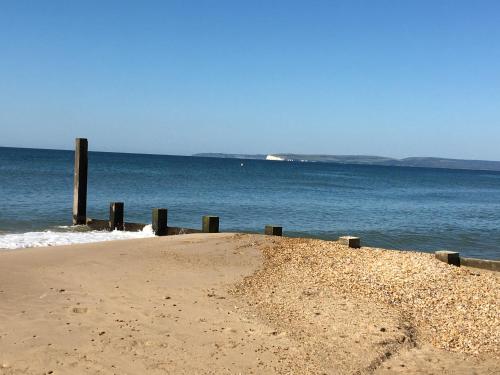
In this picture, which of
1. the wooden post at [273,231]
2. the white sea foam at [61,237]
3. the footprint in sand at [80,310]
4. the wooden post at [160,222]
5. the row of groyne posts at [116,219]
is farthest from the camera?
the wooden post at [160,222]

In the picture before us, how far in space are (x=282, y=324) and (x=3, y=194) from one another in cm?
2900

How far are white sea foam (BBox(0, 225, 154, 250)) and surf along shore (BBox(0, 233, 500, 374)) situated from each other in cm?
264

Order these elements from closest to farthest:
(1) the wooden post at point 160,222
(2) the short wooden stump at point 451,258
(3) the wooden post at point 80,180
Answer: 1. (2) the short wooden stump at point 451,258
2. (1) the wooden post at point 160,222
3. (3) the wooden post at point 80,180

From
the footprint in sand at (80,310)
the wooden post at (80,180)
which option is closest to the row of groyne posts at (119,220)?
the wooden post at (80,180)

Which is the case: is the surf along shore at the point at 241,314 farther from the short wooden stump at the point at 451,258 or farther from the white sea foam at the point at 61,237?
the white sea foam at the point at 61,237

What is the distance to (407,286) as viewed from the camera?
9891 millimetres

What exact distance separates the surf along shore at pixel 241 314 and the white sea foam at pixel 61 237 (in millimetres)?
2639

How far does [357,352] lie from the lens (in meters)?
6.71

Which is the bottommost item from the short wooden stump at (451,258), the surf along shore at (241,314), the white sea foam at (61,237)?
the white sea foam at (61,237)

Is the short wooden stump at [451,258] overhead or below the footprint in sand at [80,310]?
overhead

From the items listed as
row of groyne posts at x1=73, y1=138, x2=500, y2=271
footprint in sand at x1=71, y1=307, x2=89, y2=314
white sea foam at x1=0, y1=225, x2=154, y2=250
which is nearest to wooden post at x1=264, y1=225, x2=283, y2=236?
row of groyne posts at x1=73, y1=138, x2=500, y2=271

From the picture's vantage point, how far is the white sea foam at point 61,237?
49.2 ft

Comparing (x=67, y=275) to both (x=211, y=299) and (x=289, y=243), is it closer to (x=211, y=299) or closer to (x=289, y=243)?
(x=211, y=299)

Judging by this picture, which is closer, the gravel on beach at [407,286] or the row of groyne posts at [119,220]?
the gravel on beach at [407,286]
